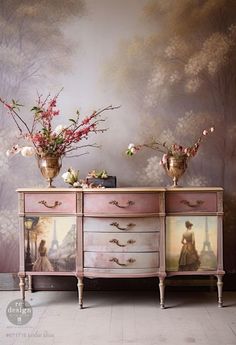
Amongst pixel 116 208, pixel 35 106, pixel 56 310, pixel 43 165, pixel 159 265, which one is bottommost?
pixel 56 310

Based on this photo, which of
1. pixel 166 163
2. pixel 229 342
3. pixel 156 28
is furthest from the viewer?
pixel 156 28

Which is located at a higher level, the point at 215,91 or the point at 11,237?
the point at 215,91

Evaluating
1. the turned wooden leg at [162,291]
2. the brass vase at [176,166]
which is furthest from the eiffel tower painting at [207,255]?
the brass vase at [176,166]

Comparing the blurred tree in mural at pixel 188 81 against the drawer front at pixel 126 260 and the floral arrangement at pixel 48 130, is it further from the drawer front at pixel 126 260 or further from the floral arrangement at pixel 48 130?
the drawer front at pixel 126 260

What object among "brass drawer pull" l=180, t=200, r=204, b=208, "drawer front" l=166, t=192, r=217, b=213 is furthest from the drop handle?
"brass drawer pull" l=180, t=200, r=204, b=208

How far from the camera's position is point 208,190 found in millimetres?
3379

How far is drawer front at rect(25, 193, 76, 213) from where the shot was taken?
3.38m

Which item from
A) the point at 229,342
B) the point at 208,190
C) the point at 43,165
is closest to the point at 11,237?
the point at 43,165

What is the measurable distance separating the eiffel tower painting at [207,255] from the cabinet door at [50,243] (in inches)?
35.6

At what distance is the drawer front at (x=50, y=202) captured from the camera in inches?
133

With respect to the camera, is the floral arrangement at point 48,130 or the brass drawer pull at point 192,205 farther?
the floral arrangement at point 48,130

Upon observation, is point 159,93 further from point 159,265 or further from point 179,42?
point 159,265

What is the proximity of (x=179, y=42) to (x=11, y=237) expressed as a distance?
2.06 metres

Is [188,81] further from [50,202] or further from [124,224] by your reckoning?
[50,202]
